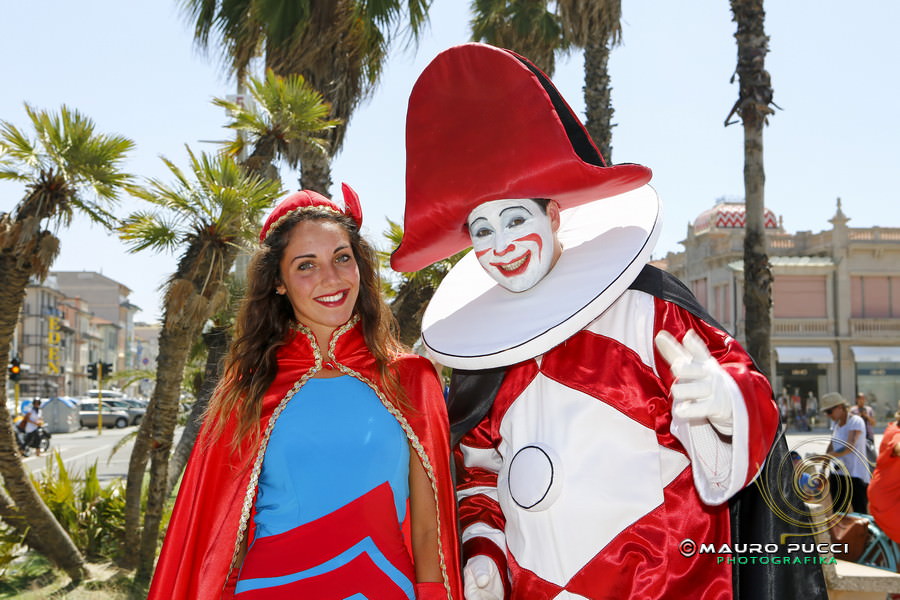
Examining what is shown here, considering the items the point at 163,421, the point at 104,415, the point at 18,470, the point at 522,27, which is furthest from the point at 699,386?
the point at 104,415

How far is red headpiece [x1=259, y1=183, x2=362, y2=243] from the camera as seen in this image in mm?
2934

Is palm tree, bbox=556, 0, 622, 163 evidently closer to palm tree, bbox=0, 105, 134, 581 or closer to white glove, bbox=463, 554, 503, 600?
palm tree, bbox=0, 105, 134, 581

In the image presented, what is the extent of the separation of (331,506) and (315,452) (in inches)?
7.1

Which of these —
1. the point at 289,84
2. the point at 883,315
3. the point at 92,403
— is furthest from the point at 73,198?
the point at 883,315

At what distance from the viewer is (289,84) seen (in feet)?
26.5

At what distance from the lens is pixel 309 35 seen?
970 cm

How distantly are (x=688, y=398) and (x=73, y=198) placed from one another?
18.6ft

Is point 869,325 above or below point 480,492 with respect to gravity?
above

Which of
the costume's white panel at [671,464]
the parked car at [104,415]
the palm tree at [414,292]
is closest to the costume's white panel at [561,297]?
the costume's white panel at [671,464]

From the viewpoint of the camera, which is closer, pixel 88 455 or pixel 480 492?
pixel 480 492

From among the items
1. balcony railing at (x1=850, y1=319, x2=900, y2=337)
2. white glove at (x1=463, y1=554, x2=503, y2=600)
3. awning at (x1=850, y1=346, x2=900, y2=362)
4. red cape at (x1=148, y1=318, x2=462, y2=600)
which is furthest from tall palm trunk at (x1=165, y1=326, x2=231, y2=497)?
balcony railing at (x1=850, y1=319, x2=900, y2=337)

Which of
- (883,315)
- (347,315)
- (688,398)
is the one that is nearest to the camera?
(688,398)

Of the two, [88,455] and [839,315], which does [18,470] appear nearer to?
[88,455]

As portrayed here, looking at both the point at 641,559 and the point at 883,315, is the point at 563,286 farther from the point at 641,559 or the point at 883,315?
the point at 883,315
